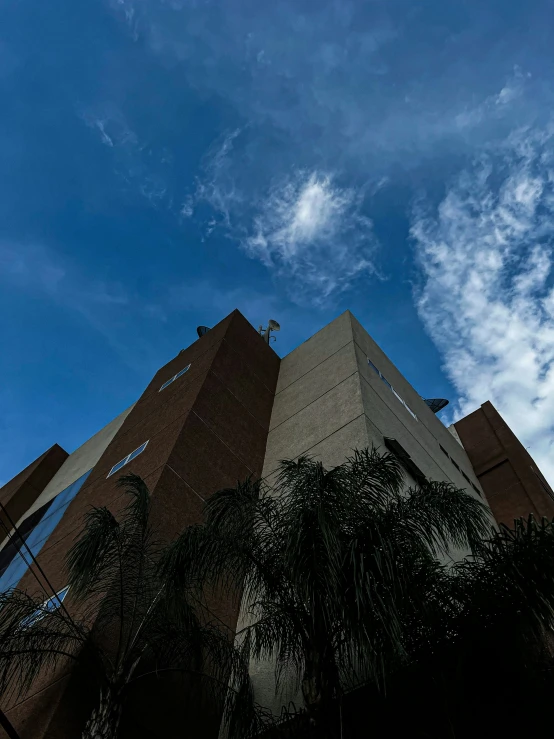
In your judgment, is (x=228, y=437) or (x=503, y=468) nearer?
(x=228, y=437)

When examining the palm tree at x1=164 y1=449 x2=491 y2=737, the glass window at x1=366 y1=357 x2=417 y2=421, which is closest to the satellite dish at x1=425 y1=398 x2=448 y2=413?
the glass window at x1=366 y1=357 x2=417 y2=421

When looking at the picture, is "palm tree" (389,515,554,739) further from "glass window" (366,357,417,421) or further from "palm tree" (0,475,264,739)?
"glass window" (366,357,417,421)

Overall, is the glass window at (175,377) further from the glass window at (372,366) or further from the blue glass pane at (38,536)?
the glass window at (372,366)

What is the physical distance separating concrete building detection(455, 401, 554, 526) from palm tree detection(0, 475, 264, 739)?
1121 centimetres

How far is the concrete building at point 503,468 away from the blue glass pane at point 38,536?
37.5ft

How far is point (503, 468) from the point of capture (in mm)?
17719

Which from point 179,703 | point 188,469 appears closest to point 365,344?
point 188,469

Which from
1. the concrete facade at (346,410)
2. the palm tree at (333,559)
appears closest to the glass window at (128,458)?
the concrete facade at (346,410)

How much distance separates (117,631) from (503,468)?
13823 millimetres

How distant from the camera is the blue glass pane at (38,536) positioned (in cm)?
1172

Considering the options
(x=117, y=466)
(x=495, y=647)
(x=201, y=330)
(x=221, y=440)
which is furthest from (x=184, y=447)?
(x=201, y=330)

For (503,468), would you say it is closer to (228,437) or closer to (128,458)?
(228,437)

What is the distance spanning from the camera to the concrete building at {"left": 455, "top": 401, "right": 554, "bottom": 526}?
1600cm

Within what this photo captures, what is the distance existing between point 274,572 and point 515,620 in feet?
7.33
